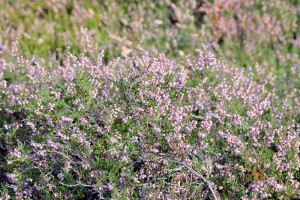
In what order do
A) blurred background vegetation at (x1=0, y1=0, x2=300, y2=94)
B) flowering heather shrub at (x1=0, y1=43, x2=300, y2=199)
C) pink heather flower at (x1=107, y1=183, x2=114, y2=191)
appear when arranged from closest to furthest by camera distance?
pink heather flower at (x1=107, y1=183, x2=114, y2=191)
flowering heather shrub at (x1=0, y1=43, x2=300, y2=199)
blurred background vegetation at (x1=0, y1=0, x2=300, y2=94)

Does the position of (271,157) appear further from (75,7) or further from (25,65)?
(75,7)

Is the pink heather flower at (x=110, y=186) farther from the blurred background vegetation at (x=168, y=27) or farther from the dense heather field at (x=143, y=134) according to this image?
the blurred background vegetation at (x=168, y=27)

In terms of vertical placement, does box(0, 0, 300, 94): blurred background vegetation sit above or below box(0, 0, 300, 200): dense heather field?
above

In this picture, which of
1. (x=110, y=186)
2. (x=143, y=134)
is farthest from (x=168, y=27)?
(x=110, y=186)

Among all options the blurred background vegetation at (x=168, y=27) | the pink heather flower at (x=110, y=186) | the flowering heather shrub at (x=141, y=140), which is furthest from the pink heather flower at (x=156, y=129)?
the blurred background vegetation at (x=168, y=27)

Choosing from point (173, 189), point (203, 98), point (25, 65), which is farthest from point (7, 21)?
point (173, 189)

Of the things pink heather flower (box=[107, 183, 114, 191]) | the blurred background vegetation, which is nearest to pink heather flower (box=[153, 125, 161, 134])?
pink heather flower (box=[107, 183, 114, 191])

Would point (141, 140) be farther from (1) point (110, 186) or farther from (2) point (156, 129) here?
(1) point (110, 186)

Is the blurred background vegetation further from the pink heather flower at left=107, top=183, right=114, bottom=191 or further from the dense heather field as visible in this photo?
the pink heather flower at left=107, top=183, right=114, bottom=191
